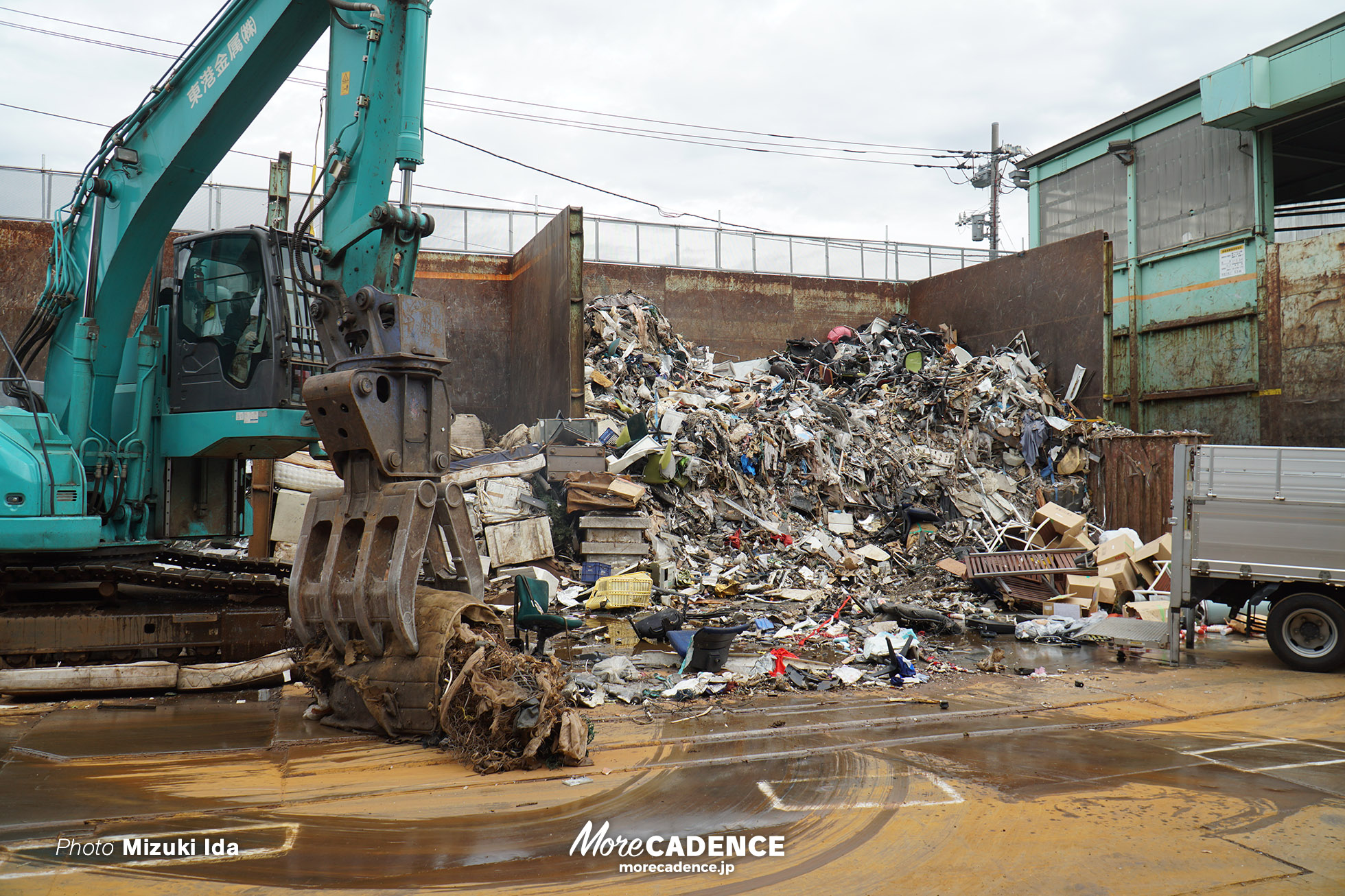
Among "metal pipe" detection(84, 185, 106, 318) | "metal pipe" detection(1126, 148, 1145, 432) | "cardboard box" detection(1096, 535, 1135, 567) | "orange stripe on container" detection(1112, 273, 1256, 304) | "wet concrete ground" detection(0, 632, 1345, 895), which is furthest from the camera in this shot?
"metal pipe" detection(1126, 148, 1145, 432)

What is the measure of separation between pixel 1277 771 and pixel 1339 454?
15.5ft

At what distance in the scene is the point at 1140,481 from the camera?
1355 centimetres

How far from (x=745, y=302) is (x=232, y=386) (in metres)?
14.5

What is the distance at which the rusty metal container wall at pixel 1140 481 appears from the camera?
13125 mm

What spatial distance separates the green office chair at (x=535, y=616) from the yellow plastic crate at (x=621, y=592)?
→ 1.99 metres

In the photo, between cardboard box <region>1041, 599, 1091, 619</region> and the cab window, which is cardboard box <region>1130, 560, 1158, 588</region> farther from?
the cab window

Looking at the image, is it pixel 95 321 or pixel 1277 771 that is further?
pixel 95 321

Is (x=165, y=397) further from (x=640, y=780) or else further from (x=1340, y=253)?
(x=1340, y=253)

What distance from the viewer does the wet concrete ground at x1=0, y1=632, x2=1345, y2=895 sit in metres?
3.63

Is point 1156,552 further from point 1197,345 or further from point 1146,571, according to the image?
point 1197,345

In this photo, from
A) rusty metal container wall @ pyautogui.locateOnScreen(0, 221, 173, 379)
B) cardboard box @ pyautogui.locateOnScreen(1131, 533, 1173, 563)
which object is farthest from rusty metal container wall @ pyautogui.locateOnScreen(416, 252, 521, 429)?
cardboard box @ pyautogui.locateOnScreen(1131, 533, 1173, 563)

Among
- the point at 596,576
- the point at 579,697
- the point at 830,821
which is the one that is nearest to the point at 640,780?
the point at 830,821

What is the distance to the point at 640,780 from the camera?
481 centimetres

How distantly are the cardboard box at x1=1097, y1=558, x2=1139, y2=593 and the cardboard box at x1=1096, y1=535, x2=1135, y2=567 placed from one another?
0.24 feet
